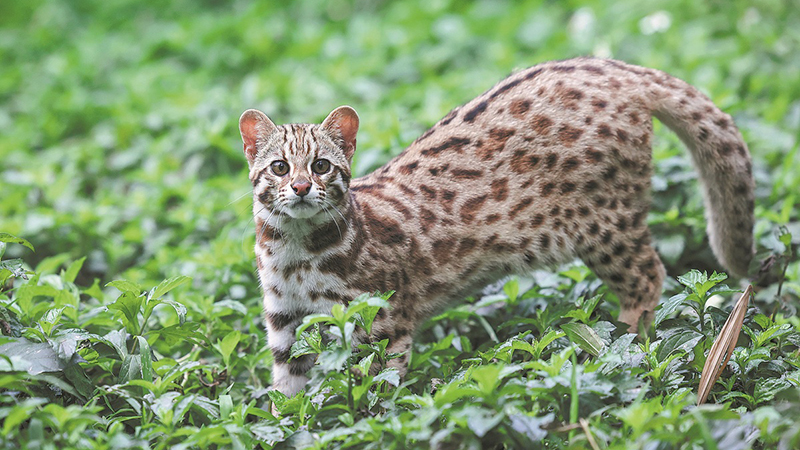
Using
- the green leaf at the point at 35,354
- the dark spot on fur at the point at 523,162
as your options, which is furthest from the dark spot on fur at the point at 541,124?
the green leaf at the point at 35,354

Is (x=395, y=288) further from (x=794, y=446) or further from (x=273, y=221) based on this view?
(x=794, y=446)

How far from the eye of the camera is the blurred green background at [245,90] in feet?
22.2

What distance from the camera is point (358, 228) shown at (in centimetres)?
476

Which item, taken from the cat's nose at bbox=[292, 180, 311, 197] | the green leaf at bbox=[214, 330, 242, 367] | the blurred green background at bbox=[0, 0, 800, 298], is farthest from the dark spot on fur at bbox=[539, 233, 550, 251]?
the green leaf at bbox=[214, 330, 242, 367]

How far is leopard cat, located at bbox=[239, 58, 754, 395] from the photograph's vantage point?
483 centimetres

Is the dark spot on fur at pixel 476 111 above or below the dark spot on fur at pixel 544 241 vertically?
above

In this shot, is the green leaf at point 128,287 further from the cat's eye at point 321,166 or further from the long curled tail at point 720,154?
the long curled tail at point 720,154

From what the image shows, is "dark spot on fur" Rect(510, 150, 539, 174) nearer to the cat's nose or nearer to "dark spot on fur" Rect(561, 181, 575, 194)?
"dark spot on fur" Rect(561, 181, 575, 194)

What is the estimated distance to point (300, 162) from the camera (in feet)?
14.8

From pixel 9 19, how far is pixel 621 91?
11.6 meters

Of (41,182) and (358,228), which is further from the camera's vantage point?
(41,182)

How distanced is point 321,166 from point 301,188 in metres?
0.28

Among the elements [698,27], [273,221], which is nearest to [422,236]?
[273,221]

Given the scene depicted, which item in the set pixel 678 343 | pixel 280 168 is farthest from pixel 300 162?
A: pixel 678 343
